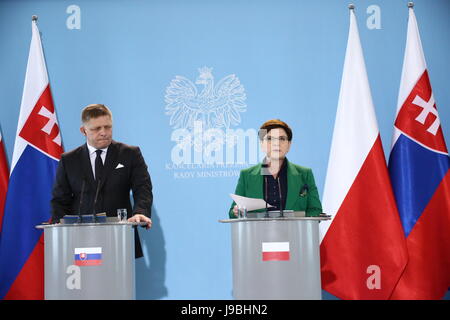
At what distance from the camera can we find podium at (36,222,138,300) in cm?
331

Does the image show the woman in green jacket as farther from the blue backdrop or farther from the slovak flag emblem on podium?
the slovak flag emblem on podium

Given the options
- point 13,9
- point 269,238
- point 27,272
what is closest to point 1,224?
point 27,272

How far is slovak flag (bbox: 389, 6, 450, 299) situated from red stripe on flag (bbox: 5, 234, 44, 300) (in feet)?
8.81

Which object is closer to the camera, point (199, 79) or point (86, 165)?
point (86, 165)

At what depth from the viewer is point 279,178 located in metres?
4.17

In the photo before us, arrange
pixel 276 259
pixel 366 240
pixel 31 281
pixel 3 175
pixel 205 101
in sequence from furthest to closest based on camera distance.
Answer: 1. pixel 205 101
2. pixel 3 175
3. pixel 31 281
4. pixel 366 240
5. pixel 276 259

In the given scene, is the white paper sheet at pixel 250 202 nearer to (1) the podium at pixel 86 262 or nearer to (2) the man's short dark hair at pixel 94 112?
(1) the podium at pixel 86 262

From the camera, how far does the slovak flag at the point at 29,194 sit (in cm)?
480

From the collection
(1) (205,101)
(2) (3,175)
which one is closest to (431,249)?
(1) (205,101)

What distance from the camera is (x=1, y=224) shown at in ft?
16.1

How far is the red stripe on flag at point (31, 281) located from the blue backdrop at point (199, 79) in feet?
2.50

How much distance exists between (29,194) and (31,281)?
2.18ft

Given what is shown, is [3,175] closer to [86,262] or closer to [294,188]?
[86,262]

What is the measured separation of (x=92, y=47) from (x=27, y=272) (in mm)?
Result: 1875
